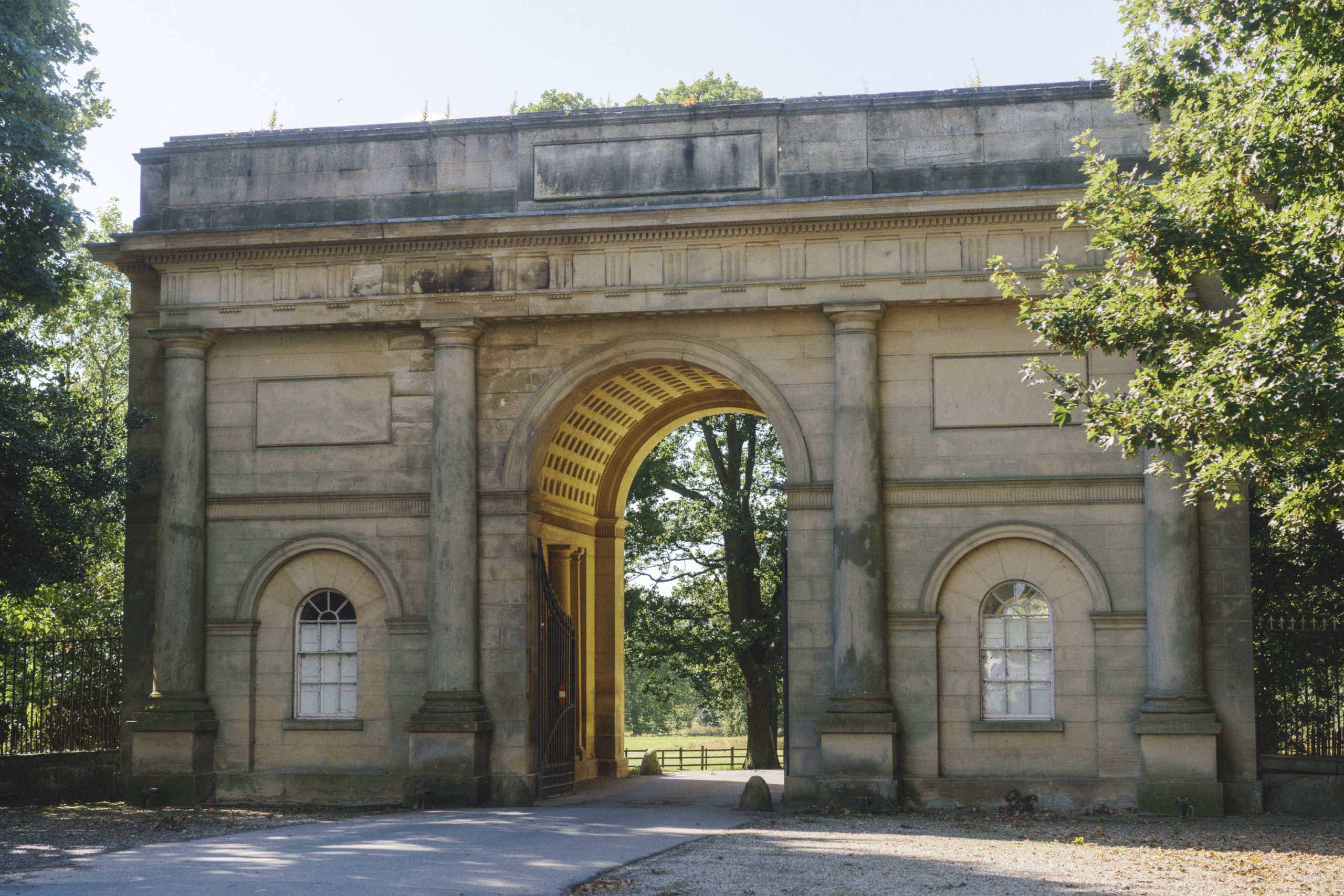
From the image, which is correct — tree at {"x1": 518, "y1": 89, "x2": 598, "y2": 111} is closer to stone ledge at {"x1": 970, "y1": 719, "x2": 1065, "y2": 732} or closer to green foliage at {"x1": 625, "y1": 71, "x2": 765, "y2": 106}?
green foliage at {"x1": 625, "y1": 71, "x2": 765, "y2": 106}

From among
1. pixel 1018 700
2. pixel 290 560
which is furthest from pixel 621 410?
pixel 1018 700

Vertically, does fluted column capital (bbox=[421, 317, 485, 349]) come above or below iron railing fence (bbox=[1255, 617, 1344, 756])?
above

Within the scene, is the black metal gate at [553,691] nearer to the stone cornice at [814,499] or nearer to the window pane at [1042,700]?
the stone cornice at [814,499]

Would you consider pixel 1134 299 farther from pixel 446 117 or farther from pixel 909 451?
pixel 446 117

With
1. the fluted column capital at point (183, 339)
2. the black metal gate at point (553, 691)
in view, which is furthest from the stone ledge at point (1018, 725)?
the fluted column capital at point (183, 339)

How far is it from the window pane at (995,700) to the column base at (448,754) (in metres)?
6.48

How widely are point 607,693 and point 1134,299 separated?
1230cm

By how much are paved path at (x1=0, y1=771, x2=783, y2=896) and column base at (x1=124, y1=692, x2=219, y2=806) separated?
3311mm

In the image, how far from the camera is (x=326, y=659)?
1948 cm

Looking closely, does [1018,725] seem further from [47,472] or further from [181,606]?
[47,472]

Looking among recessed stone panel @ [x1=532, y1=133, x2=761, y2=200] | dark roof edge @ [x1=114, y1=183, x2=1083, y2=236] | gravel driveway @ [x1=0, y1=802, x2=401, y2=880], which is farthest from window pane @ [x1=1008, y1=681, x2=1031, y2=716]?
gravel driveway @ [x1=0, y1=802, x2=401, y2=880]

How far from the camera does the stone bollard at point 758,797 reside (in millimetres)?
17938

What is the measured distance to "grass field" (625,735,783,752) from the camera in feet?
199

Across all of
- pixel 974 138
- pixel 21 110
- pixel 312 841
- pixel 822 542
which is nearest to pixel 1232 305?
pixel 974 138
